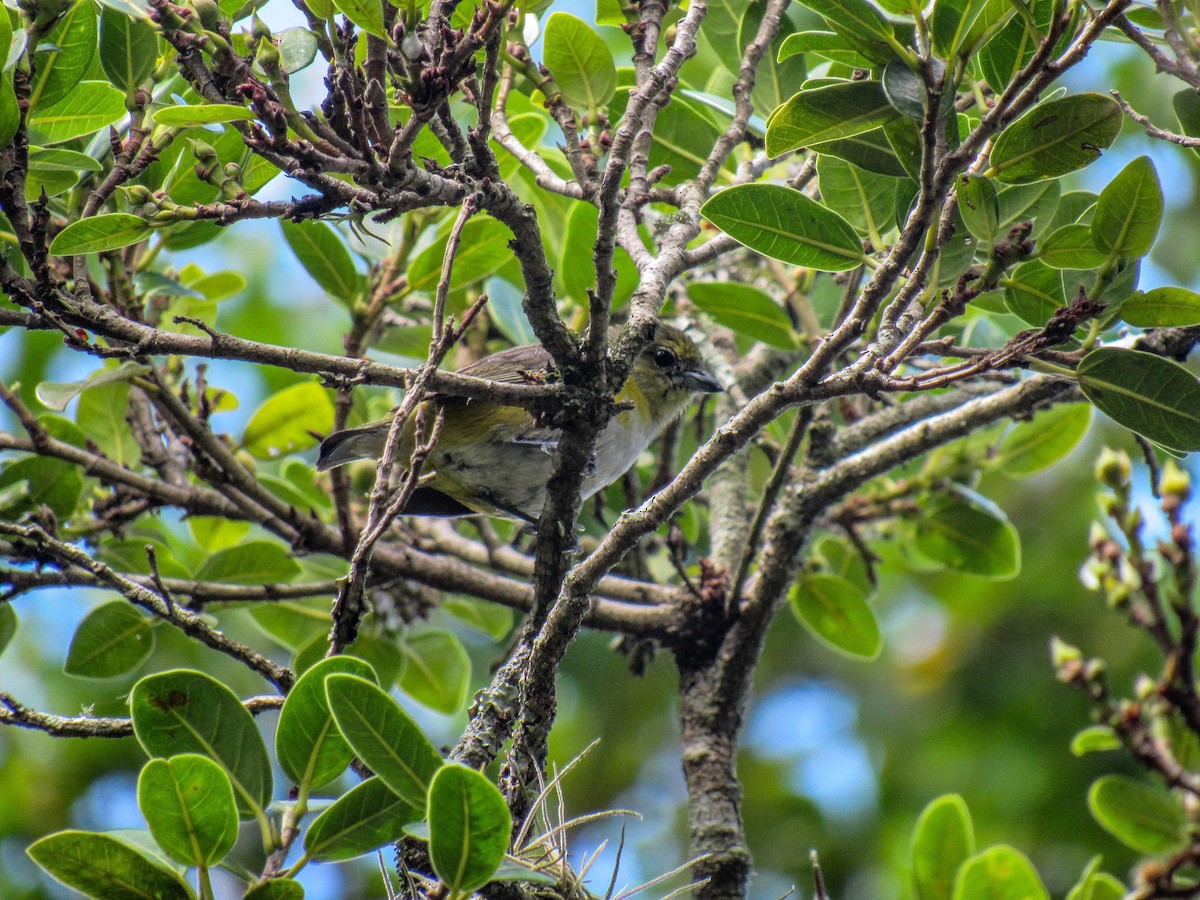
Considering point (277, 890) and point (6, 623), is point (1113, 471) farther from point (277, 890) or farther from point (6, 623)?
point (6, 623)

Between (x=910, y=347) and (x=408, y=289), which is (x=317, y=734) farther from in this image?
(x=408, y=289)

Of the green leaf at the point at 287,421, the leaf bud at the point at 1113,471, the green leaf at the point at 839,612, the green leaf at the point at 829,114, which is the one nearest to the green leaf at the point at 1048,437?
the green leaf at the point at 839,612

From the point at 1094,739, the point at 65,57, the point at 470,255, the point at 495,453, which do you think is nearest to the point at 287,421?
the point at 495,453

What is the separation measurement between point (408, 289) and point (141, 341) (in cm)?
169

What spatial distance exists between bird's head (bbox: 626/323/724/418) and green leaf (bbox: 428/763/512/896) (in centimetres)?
283

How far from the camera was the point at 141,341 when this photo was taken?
6.48ft

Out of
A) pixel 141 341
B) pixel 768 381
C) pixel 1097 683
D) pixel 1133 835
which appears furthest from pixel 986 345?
pixel 141 341

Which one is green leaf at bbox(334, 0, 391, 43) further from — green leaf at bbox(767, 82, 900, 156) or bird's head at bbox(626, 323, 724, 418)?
bird's head at bbox(626, 323, 724, 418)

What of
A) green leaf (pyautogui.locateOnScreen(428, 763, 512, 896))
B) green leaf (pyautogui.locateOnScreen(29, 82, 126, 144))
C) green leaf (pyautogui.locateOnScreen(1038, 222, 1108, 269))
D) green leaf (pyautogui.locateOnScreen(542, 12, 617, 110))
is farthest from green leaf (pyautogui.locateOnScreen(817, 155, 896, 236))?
green leaf (pyautogui.locateOnScreen(29, 82, 126, 144))

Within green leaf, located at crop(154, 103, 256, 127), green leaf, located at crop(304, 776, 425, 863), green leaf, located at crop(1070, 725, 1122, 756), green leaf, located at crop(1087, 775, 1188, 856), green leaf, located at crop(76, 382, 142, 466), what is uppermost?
green leaf, located at crop(154, 103, 256, 127)

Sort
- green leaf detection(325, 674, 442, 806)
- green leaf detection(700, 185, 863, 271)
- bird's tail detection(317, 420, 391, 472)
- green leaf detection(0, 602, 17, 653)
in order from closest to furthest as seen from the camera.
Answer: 1. green leaf detection(325, 674, 442, 806)
2. green leaf detection(700, 185, 863, 271)
3. green leaf detection(0, 602, 17, 653)
4. bird's tail detection(317, 420, 391, 472)

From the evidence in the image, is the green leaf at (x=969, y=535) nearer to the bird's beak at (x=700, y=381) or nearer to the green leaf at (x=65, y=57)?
the bird's beak at (x=700, y=381)

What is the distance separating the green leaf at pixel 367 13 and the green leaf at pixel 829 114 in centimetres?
76

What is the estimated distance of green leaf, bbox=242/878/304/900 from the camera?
6.24ft
